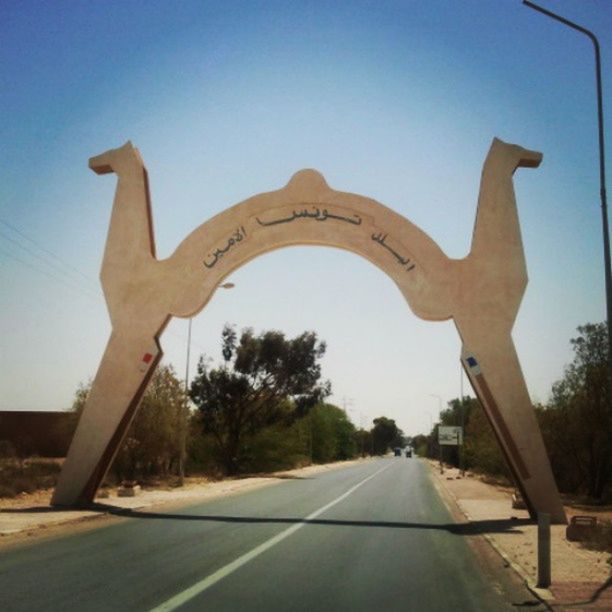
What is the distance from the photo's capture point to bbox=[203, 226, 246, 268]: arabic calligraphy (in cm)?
2123

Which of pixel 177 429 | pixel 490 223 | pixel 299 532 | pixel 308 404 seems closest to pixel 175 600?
pixel 299 532

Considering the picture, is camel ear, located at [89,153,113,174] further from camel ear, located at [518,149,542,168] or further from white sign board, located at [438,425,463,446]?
white sign board, located at [438,425,463,446]

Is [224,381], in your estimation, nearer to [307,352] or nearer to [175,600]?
[307,352]

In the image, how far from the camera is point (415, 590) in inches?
338

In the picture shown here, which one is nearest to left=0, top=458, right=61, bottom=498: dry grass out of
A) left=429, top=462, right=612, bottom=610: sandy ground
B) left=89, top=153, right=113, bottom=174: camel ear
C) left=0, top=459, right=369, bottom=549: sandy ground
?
left=0, top=459, right=369, bottom=549: sandy ground

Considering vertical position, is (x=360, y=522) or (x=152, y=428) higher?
(x=152, y=428)

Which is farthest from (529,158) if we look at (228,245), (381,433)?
(381,433)

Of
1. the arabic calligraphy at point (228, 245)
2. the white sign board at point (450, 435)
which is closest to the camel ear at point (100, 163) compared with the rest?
the arabic calligraphy at point (228, 245)

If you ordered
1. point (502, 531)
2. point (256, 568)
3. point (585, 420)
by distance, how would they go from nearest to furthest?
1. point (256, 568)
2. point (502, 531)
3. point (585, 420)

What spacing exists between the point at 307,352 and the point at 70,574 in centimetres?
4069

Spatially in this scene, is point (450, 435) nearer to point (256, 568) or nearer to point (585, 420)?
point (585, 420)

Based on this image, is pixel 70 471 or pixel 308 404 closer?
pixel 70 471

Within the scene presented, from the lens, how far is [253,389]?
154 feet

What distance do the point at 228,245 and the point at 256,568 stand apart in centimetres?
1285
